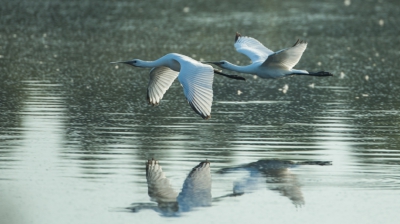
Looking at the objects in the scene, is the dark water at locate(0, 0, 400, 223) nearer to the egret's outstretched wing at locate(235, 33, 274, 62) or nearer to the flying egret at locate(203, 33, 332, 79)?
the flying egret at locate(203, 33, 332, 79)

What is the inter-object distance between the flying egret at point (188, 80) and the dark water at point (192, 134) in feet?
1.70

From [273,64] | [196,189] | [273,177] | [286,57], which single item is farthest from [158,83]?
[196,189]

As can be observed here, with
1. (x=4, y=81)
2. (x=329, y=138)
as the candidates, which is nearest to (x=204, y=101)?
(x=329, y=138)

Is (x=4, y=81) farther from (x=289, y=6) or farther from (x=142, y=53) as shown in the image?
(x=289, y=6)

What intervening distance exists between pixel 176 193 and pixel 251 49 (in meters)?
5.86

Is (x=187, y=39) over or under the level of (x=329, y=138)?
over

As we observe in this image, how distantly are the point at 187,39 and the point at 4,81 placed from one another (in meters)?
8.41

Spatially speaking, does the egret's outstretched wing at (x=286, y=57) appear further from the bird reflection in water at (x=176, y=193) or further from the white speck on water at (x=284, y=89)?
the white speck on water at (x=284, y=89)

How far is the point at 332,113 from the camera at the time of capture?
51.6 ft

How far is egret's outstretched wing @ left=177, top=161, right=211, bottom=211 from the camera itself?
955cm

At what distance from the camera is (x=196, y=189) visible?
10.1 metres

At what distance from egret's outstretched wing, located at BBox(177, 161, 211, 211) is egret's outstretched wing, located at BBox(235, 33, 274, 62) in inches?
165

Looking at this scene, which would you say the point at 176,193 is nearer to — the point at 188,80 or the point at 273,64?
the point at 188,80

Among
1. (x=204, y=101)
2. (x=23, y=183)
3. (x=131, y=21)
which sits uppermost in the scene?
(x=131, y=21)
